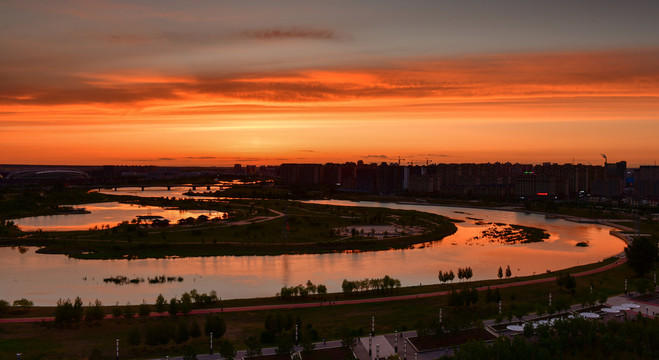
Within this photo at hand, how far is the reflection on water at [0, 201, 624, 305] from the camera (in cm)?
1977

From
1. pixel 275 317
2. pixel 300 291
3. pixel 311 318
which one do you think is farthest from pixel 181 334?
pixel 300 291

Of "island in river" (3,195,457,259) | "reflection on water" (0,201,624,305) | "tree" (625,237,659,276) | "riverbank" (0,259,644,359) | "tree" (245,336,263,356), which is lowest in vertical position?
"reflection on water" (0,201,624,305)

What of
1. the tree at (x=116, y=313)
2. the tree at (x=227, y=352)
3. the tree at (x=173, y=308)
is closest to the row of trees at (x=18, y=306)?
the tree at (x=116, y=313)

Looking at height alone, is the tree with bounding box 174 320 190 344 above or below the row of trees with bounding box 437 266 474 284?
above

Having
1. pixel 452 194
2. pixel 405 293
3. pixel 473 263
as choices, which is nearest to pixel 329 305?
pixel 405 293

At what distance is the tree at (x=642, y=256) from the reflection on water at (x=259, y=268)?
4.88 metres

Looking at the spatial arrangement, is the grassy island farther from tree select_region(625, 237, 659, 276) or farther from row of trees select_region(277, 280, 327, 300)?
tree select_region(625, 237, 659, 276)

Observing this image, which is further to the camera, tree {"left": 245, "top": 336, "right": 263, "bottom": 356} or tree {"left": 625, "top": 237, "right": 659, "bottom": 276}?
tree {"left": 625, "top": 237, "right": 659, "bottom": 276}

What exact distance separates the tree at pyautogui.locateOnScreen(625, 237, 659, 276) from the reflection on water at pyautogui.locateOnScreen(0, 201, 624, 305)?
16.0ft

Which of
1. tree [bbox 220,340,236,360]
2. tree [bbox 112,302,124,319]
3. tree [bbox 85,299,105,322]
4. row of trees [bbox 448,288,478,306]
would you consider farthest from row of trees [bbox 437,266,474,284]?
tree [bbox 85,299,105,322]

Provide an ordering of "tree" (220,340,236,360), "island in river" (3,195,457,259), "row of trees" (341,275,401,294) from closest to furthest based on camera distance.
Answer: "tree" (220,340,236,360)
"row of trees" (341,275,401,294)
"island in river" (3,195,457,259)

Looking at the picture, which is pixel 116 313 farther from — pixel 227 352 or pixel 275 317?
pixel 227 352

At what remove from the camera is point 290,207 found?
55.1 metres

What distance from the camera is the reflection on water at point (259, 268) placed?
64.8 ft
